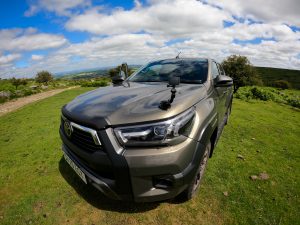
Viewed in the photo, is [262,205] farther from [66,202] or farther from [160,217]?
[66,202]

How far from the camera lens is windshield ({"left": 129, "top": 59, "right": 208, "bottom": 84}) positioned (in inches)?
137

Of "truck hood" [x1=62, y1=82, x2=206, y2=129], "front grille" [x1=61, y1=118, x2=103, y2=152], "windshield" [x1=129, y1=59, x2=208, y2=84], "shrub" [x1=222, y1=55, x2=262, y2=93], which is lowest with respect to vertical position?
"shrub" [x1=222, y1=55, x2=262, y2=93]

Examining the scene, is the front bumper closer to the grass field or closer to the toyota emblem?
the toyota emblem

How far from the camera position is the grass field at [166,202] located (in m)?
2.59

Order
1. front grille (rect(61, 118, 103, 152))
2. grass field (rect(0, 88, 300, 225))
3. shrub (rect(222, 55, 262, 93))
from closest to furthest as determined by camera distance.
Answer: front grille (rect(61, 118, 103, 152)) → grass field (rect(0, 88, 300, 225)) → shrub (rect(222, 55, 262, 93))

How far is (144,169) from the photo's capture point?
1947 millimetres

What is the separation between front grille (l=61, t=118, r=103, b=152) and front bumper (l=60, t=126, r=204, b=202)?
74mm

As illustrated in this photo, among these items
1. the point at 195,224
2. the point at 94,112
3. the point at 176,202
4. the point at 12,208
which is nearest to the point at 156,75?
the point at 94,112

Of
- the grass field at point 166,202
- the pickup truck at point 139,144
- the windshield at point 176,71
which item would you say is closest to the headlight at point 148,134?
the pickup truck at point 139,144

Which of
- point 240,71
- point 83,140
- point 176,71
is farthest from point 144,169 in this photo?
point 240,71

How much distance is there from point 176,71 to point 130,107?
1773mm

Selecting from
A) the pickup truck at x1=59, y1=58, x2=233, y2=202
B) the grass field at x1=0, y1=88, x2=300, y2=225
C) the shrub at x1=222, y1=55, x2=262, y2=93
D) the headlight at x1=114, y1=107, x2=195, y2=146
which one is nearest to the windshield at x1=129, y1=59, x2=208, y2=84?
the pickup truck at x1=59, y1=58, x2=233, y2=202

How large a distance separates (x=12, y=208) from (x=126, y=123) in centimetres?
218

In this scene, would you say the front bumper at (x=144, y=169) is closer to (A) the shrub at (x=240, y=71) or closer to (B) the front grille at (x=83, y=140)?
(B) the front grille at (x=83, y=140)
